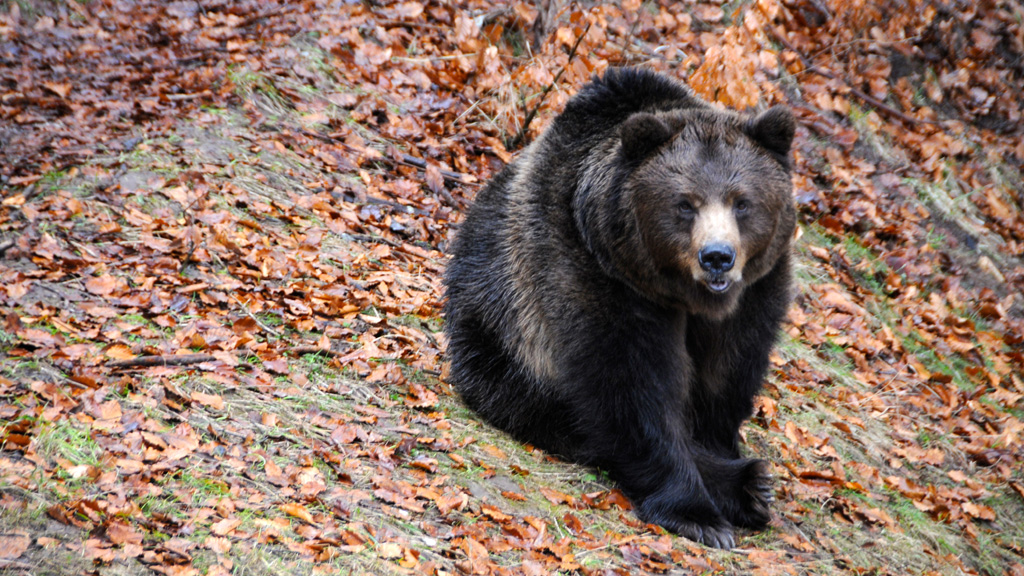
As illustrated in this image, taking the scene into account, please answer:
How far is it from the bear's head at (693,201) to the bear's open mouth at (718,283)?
0.01m

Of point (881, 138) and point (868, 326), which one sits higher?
point (881, 138)

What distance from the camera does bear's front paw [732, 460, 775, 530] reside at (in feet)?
17.2

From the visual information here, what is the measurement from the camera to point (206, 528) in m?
3.62

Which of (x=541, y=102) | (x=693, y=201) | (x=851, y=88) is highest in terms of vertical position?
(x=851, y=88)

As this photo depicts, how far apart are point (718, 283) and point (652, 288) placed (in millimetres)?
486

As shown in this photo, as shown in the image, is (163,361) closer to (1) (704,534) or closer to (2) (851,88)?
(1) (704,534)

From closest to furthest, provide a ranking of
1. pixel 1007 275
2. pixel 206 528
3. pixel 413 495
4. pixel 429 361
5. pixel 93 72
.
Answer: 1. pixel 206 528
2. pixel 413 495
3. pixel 429 361
4. pixel 93 72
5. pixel 1007 275

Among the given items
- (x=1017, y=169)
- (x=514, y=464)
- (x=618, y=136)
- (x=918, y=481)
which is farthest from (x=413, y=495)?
(x=1017, y=169)

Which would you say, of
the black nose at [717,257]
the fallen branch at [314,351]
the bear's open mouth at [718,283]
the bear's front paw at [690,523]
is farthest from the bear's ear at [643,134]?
the fallen branch at [314,351]

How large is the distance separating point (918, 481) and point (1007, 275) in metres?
4.34

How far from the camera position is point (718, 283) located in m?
4.50

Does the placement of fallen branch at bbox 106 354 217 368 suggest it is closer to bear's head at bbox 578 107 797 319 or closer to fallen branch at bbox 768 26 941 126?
bear's head at bbox 578 107 797 319

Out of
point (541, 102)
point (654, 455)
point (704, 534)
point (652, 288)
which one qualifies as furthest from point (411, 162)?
point (704, 534)

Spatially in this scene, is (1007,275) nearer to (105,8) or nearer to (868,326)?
(868,326)
